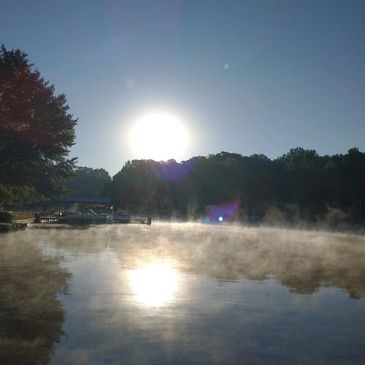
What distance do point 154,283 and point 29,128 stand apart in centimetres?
3199

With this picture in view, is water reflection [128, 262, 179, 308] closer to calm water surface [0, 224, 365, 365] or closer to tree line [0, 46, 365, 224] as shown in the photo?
calm water surface [0, 224, 365, 365]

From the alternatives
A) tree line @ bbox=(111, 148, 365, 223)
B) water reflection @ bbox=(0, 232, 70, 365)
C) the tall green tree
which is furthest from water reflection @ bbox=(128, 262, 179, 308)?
tree line @ bbox=(111, 148, 365, 223)

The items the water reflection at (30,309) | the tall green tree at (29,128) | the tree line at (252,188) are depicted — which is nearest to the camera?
the water reflection at (30,309)

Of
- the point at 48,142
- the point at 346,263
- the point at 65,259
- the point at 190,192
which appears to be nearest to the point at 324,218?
the point at 190,192

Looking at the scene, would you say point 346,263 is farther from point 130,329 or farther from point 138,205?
point 138,205

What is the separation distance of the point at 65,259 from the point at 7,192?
1138 inches

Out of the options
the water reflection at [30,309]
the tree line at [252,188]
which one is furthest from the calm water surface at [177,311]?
the tree line at [252,188]

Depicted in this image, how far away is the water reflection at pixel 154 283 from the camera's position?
41.1 ft

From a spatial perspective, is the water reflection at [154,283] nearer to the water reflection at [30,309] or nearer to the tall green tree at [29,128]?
the water reflection at [30,309]

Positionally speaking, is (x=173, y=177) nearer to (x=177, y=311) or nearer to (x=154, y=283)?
(x=154, y=283)

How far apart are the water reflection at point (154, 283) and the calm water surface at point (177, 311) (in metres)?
0.03

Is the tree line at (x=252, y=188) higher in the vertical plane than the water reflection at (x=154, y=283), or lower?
higher

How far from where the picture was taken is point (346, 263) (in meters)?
21.7

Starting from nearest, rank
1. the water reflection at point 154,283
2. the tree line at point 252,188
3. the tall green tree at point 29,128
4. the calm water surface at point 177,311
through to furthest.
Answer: the calm water surface at point 177,311
the water reflection at point 154,283
the tall green tree at point 29,128
the tree line at point 252,188
